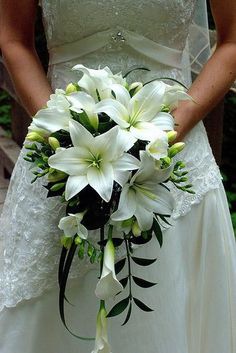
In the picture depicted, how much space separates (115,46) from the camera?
1.75m

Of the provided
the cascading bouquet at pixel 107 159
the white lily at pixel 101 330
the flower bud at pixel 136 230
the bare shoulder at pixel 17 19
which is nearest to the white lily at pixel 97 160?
the cascading bouquet at pixel 107 159

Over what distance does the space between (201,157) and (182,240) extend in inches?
8.7

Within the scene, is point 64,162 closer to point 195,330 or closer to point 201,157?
point 201,157

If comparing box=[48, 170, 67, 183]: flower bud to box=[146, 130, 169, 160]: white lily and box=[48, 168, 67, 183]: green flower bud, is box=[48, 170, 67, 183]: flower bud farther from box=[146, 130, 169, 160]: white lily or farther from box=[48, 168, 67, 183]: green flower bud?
box=[146, 130, 169, 160]: white lily

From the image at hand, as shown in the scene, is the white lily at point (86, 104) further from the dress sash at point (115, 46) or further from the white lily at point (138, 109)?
the dress sash at point (115, 46)

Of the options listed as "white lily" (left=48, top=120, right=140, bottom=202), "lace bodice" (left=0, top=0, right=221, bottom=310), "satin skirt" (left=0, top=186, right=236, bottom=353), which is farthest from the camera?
"satin skirt" (left=0, top=186, right=236, bottom=353)

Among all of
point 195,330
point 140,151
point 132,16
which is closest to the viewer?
point 140,151

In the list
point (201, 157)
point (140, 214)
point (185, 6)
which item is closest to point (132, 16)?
point (185, 6)

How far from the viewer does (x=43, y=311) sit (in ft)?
6.15

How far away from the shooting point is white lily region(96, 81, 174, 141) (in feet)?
4.65

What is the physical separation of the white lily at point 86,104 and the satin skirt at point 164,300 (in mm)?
502

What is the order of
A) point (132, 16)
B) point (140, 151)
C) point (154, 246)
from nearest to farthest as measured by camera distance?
point (140, 151) → point (132, 16) → point (154, 246)

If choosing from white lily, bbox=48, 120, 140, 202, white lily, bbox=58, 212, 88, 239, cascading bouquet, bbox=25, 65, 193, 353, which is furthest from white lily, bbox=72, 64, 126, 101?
white lily, bbox=58, 212, 88, 239

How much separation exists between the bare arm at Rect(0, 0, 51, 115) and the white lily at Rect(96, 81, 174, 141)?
0.34 meters
